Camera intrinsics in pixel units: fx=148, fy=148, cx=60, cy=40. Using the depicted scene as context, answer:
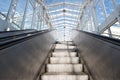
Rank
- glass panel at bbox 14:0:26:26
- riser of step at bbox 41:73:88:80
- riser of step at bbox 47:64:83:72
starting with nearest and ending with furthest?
riser of step at bbox 41:73:88:80 → riser of step at bbox 47:64:83:72 → glass panel at bbox 14:0:26:26

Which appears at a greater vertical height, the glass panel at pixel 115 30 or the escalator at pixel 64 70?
the glass panel at pixel 115 30

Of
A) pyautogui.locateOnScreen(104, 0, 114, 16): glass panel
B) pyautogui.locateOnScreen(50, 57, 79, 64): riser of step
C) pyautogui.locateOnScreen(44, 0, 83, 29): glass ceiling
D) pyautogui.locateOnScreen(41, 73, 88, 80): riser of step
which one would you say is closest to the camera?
pyautogui.locateOnScreen(41, 73, 88, 80): riser of step

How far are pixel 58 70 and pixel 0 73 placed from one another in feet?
7.19

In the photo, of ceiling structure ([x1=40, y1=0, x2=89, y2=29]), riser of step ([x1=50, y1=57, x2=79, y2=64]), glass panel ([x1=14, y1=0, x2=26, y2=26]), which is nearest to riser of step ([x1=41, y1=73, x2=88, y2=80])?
riser of step ([x1=50, y1=57, x2=79, y2=64])

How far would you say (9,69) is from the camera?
1.49 metres

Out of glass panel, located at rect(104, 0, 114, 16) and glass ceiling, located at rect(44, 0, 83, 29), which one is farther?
glass ceiling, located at rect(44, 0, 83, 29)

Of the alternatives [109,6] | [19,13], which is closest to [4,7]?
[19,13]

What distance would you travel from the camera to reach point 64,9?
1529cm

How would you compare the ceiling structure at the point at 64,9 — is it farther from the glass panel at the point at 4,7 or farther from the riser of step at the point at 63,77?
the riser of step at the point at 63,77

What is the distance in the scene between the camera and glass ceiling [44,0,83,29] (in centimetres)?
1354

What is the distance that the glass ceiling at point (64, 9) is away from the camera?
533 inches

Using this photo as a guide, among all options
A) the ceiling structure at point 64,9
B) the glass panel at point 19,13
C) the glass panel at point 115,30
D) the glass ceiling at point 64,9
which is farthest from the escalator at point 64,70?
the glass ceiling at point 64,9

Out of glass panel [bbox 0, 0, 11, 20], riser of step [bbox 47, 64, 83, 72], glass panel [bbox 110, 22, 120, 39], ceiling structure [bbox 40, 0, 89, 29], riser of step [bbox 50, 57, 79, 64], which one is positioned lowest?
riser of step [bbox 47, 64, 83, 72]

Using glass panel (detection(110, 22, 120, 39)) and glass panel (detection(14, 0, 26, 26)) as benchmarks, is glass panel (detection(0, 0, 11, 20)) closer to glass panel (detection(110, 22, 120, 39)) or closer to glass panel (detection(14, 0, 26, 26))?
glass panel (detection(14, 0, 26, 26))
